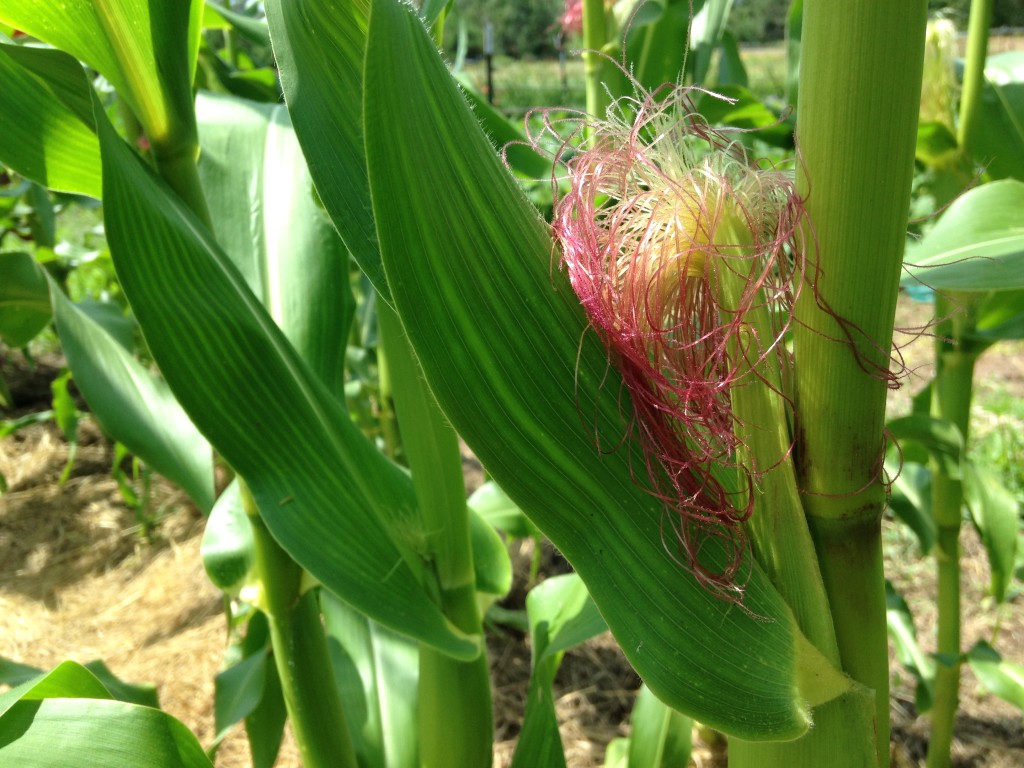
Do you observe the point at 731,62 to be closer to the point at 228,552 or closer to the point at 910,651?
the point at 910,651

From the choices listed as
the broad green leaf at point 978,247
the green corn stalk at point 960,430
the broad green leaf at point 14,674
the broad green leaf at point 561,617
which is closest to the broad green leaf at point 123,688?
the broad green leaf at point 14,674

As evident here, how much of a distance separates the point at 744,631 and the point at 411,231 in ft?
0.82

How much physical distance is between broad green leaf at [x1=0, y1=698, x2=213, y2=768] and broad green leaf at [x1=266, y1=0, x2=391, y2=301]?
0.32m

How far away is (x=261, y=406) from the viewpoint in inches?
→ 23.4

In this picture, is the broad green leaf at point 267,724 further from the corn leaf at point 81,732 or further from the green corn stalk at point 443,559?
the corn leaf at point 81,732

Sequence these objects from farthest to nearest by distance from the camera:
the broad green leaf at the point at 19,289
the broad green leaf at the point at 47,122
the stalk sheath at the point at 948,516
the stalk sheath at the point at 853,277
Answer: the stalk sheath at the point at 948,516
the broad green leaf at the point at 19,289
the broad green leaf at the point at 47,122
the stalk sheath at the point at 853,277

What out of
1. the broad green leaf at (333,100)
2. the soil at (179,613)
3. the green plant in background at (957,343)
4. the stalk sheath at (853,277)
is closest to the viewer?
the stalk sheath at (853,277)

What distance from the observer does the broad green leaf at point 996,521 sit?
1093 mm

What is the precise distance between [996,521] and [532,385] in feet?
3.25

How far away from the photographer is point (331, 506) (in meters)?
0.62

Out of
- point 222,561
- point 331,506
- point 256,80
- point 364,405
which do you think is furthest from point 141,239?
point 364,405

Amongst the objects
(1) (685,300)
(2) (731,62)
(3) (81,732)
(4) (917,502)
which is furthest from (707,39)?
(3) (81,732)

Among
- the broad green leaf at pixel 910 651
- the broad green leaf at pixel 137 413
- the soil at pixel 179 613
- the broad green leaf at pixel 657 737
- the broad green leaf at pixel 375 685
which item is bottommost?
the soil at pixel 179 613

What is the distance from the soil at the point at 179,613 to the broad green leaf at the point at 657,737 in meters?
0.38
